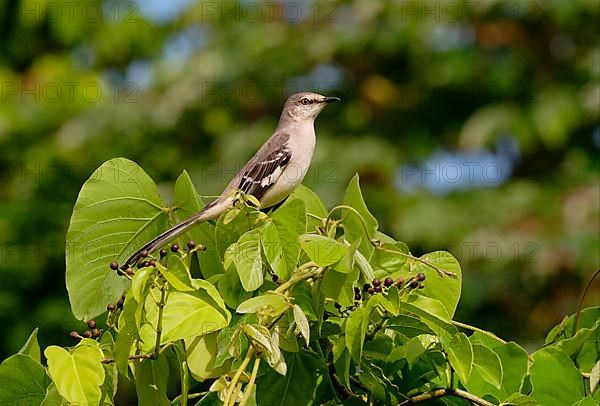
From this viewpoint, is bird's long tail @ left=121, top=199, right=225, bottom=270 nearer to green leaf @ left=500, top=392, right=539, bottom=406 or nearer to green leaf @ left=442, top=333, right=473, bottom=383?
green leaf @ left=442, top=333, right=473, bottom=383

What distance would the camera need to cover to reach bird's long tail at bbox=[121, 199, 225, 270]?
2225 mm

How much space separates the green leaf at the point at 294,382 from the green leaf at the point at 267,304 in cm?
17

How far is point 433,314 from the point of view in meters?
1.83

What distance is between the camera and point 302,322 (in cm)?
176

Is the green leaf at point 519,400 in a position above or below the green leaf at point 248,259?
below

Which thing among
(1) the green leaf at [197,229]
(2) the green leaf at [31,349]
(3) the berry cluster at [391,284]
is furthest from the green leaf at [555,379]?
(2) the green leaf at [31,349]

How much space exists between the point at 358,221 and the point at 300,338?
29 cm

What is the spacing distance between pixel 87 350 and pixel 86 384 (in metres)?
0.07

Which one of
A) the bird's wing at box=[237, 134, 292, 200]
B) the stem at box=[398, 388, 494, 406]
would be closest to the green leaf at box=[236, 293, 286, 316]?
the stem at box=[398, 388, 494, 406]

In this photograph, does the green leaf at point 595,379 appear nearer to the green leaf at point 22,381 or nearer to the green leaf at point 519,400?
the green leaf at point 519,400

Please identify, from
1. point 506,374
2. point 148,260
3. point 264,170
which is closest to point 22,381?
point 148,260

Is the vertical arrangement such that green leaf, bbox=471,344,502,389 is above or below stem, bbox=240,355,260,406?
below

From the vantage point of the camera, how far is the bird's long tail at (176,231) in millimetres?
2225

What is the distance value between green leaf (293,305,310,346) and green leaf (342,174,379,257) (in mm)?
278
